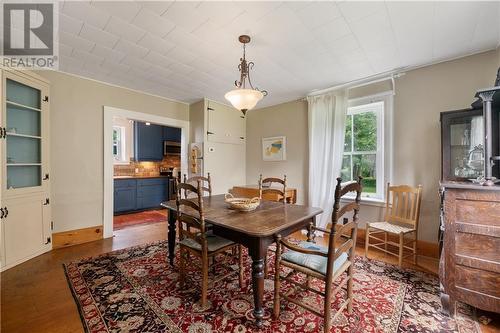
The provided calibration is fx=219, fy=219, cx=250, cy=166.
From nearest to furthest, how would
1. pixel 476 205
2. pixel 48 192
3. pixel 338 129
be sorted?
pixel 476 205
pixel 48 192
pixel 338 129

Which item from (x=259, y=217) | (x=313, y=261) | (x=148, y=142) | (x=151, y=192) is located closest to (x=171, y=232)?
(x=259, y=217)

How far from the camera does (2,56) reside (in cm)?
247

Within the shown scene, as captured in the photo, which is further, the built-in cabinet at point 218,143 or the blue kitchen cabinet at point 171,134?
the blue kitchen cabinet at point 171,134

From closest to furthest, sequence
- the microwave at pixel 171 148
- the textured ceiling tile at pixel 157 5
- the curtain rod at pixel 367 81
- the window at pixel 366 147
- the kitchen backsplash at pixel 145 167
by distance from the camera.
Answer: the textured ceiling tile at pixel 157 5, the curtain rod at pixel 367 81, the window at pixel 366 147, the kitchen backsplash at pixel 145 167, the microwave at pixel 171 148

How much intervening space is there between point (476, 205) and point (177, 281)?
8.49 ft

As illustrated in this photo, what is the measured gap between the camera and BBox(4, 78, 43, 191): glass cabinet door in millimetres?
2592

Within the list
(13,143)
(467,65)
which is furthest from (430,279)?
(13,143)

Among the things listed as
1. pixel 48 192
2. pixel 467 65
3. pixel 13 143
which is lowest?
pixel 48 192

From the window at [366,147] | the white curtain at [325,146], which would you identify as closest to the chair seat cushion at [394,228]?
the window at [366,147]

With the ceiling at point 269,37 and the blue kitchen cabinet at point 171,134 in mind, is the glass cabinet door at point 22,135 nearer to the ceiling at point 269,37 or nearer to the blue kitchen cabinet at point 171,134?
the ceiling at point 269,37

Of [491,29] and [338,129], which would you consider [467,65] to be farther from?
[338,129]

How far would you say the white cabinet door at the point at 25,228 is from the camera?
2.43 meters

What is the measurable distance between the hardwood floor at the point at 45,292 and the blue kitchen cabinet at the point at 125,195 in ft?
6.30

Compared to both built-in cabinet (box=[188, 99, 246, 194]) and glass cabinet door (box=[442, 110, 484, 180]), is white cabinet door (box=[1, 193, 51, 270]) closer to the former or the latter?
built-in cabinet (box=[188, 99, 246, 194])
